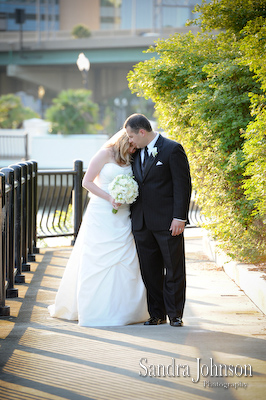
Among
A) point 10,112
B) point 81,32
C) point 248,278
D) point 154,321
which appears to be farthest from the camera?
point 81,32

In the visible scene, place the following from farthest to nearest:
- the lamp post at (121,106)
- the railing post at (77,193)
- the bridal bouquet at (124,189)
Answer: the lamp post at (121,106), the railing post at (77,193), the bridal bouquet at (124,189)

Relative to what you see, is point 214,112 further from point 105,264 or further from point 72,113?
point 72,113

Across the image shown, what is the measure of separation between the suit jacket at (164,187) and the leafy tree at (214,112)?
1453 millimetres

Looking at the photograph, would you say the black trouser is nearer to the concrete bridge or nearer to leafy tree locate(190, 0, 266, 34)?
leafy tree locate(190, 0, 266, 34)

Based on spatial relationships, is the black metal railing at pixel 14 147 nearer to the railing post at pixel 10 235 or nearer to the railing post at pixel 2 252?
the railing post at pixel 10 235

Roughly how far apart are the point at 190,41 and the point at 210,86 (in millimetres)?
1592

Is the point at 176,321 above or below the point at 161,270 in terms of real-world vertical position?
below

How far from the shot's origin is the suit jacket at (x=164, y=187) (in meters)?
5.16

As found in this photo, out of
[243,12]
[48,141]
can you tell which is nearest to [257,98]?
[243,12]

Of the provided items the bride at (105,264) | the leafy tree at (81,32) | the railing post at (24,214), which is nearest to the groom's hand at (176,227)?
the bride at (105,264)

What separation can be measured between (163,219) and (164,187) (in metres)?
0.29

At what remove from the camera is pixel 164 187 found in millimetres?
5277

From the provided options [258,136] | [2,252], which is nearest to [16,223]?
[2,252]

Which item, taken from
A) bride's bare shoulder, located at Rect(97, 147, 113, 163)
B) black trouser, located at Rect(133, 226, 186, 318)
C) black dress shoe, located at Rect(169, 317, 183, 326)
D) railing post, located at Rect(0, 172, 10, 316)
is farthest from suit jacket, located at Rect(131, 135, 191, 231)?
railing post, located at Rect(0, 172, 10, 316)
